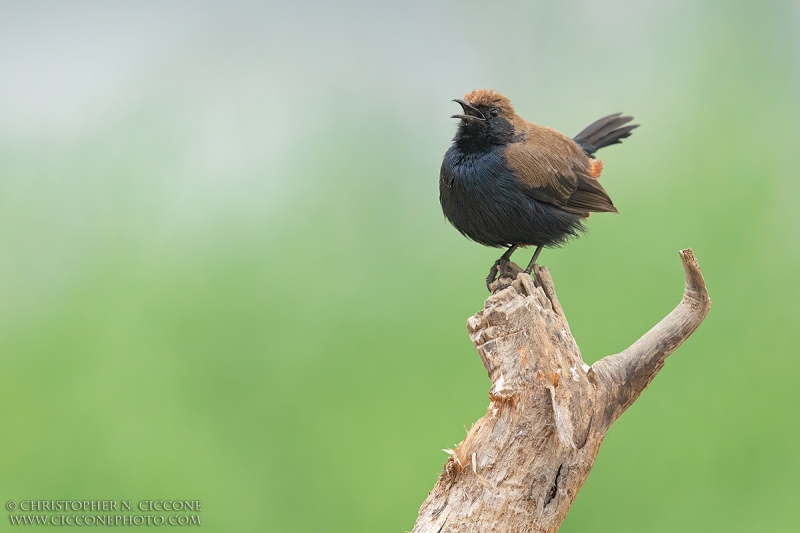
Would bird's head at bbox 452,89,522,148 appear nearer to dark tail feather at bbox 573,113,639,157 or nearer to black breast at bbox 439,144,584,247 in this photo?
black breast at bbox 439,144,584,247

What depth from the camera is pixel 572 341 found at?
10.4 ft

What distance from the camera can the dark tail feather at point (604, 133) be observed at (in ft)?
15.8

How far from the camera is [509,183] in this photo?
12.5 feet

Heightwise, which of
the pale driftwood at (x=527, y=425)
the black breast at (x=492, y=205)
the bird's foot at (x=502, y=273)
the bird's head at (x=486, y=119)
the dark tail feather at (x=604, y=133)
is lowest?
the pale driftwood at (x=527, y=425)

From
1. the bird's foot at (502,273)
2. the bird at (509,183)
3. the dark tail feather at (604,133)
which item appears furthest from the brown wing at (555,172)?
the dark tail feather at (604,133)

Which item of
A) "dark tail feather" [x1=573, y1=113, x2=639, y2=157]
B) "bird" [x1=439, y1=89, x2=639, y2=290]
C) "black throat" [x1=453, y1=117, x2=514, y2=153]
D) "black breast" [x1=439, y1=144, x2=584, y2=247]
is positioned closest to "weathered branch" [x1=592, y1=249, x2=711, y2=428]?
"bird" [x1=439, y1=89, x2=639, y2=290]

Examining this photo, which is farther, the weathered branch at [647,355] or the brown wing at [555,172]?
the brown wing at [555,172]

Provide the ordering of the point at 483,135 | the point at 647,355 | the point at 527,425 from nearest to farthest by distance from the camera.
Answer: the point at 527,425
the point at 647,355
the point at 483,135

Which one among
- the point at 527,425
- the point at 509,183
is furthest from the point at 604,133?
the point at 527,425

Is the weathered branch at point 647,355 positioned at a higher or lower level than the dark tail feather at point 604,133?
lower

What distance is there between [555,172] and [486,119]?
17.4 inches

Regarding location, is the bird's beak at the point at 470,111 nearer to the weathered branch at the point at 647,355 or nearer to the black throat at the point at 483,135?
the black throat at the point at 483,135

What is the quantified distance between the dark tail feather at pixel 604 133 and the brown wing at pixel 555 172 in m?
0.55

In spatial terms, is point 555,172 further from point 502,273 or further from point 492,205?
point 502,273
